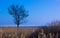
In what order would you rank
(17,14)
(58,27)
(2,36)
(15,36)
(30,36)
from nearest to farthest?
(15,36) < (2,36) < (30,36) < (58,27) < (17,14)

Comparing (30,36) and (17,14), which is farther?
(17,14)

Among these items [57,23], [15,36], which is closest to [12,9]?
[57,23]

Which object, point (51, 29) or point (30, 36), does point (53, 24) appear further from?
point (30, 36)

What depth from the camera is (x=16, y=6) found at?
33.5m

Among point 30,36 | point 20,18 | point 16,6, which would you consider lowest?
point 30,36

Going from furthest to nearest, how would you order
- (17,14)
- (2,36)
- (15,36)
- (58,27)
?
(17,14), (58,27), (2,36), (15,36)

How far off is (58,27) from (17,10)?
22.6 metres

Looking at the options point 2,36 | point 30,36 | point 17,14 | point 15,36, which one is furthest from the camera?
point 17,14

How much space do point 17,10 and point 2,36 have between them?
24.2m

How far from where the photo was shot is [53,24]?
11180 mm

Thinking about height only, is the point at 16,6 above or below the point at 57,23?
above

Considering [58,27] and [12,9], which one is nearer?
[58,27]

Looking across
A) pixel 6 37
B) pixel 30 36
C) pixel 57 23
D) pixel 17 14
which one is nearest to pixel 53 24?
pixel 57 23

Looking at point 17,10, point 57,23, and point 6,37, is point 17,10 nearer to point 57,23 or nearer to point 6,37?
point 57,23
